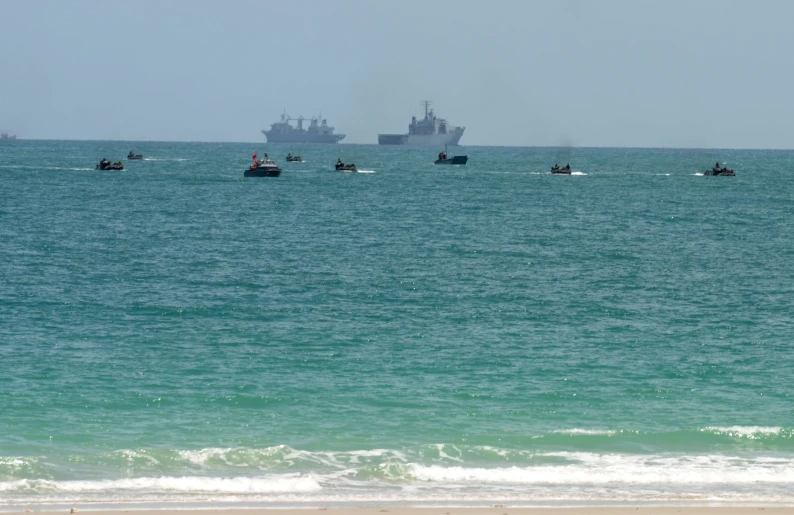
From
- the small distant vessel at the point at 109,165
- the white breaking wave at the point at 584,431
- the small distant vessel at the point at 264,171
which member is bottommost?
the white breaking wave at the point at 584,431

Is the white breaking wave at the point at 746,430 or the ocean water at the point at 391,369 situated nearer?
the ocean water at the point at 391,369

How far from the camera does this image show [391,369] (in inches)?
1112

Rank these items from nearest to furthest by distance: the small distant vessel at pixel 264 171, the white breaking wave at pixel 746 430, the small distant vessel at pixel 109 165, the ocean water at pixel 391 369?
the ocean water at pixel 391 369 < the white breaking wave at pixel 746 430 < the small distant vessel at pixel 264 171 < the small distant vessel at pixel 109 165

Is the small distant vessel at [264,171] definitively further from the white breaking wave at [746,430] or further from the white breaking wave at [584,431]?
the white breaking wave at [746,430]

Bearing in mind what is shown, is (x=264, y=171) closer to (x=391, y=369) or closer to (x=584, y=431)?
(x=391, y=369)

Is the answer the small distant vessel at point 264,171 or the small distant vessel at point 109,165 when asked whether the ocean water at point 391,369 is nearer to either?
the small distant vessel at point 264,171

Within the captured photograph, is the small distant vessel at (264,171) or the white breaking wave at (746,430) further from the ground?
the small distant vessel at (264,171)

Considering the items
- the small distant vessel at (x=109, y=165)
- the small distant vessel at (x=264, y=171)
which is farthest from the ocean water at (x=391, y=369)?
the small distant vessel at (x=109, y=165)

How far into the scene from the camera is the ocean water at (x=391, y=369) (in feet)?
65.0

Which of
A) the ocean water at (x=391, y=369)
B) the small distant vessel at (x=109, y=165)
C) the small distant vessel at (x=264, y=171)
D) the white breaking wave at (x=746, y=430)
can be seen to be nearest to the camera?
the ocean water at (x=391, y=369)

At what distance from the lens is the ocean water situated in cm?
1980

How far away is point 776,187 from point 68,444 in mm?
109027

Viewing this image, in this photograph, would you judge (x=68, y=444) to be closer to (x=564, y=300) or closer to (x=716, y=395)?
(x=716, y=395)

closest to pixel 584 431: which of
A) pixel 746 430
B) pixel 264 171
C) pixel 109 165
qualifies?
pixel 746 430
